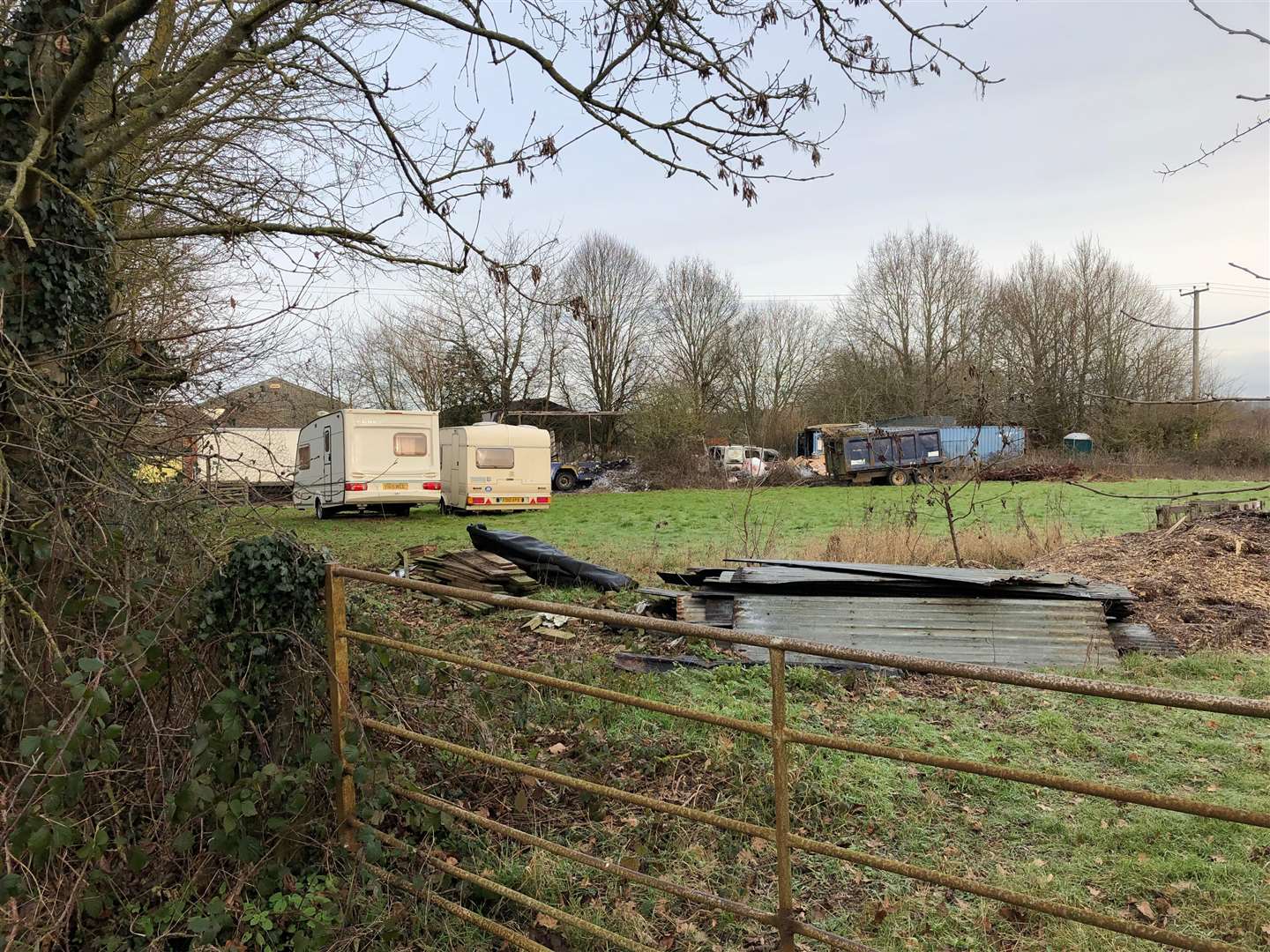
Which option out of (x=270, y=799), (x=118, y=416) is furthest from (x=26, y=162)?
(x=270, y=799)

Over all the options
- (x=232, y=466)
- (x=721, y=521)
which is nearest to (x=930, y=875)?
(x=232, y=466)

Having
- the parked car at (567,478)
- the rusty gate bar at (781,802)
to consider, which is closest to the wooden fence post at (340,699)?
the rusty gate bar at (781,802)

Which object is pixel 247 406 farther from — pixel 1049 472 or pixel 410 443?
pixel 1049 472

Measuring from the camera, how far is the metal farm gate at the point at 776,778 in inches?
70.5

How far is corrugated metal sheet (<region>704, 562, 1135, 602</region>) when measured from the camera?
716cm

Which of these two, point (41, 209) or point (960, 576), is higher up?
point (41, 209)

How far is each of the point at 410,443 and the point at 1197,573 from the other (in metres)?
18.0

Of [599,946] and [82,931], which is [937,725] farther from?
[82,931]

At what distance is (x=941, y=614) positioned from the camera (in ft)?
23.2

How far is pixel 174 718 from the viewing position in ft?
10.5

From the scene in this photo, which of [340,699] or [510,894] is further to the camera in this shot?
[340,699]

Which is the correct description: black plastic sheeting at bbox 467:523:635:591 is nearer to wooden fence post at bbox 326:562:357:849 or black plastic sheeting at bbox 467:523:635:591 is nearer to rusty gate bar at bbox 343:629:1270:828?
wooden fence post at bbox 326:562:357:849

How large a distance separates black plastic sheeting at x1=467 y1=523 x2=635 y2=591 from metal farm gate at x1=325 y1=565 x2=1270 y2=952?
6373mm

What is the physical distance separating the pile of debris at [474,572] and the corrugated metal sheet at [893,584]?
9.37 feet
